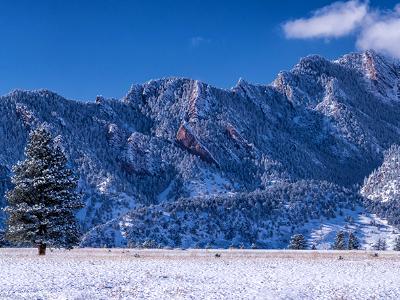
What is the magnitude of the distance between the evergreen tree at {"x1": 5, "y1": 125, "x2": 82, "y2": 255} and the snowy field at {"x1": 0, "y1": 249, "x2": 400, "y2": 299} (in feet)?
28.8

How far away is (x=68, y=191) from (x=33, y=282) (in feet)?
79.3

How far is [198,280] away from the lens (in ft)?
112

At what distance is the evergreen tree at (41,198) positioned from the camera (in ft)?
172

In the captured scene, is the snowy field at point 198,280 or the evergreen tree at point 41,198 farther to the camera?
the evergreen tree at point 41,198

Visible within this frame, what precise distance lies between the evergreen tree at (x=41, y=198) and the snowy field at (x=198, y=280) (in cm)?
877

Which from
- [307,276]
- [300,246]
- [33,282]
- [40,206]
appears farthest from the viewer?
[300,246]

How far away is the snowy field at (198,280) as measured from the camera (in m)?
28.6

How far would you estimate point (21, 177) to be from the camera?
53031mm

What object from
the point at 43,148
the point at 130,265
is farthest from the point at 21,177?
the point at 130,265

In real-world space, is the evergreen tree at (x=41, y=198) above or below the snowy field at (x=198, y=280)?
above

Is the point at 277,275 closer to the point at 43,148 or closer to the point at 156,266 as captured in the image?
the point at 156,266

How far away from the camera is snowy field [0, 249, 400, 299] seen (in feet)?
93.9

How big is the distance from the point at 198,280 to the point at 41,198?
23.8 meters

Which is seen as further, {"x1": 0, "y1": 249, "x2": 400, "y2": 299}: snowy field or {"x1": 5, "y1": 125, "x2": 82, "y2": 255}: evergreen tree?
{"x1": 5, "y1": 125, "x2": 82, "y2": 255}: evergreen tree
